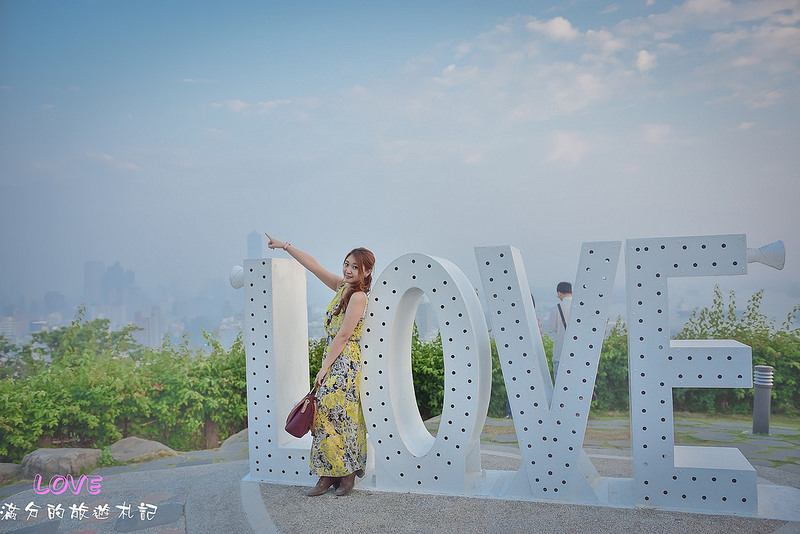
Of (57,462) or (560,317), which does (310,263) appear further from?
(57,462)

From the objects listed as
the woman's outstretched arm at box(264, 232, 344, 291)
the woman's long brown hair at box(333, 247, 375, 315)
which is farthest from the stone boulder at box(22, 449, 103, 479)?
the woman's long brown hair at box(333, 247, 375, 315)

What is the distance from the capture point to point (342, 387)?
4.07m

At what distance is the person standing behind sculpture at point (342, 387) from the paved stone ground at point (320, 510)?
0.56 feet

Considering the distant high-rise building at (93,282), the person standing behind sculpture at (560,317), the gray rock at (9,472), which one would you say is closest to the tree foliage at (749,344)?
the person standing behind sculpture at (560,317)

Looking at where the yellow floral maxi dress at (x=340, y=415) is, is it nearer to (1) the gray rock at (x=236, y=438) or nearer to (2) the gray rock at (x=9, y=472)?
(1) the gray rock at (x=236, y=438)

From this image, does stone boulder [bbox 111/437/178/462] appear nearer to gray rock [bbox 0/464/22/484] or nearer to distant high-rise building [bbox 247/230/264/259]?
gray rock [bbox 0/464/22/484]

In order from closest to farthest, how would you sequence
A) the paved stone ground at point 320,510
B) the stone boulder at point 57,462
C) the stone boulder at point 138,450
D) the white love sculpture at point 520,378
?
the paved stone ground at point 320,510, the white love sculpture at point 520,378, the stone boulder at point 57,462, the stone boulder at point 138,450

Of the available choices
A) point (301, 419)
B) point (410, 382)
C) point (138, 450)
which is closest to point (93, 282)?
point (138, 450)

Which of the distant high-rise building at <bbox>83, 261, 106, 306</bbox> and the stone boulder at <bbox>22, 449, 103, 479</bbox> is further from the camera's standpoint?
the distant high-rise building at <bbox>83, 261, 106, 306</bbox>

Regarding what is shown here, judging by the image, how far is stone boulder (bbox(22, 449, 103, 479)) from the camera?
522cm

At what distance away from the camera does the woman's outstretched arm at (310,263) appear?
4234mm

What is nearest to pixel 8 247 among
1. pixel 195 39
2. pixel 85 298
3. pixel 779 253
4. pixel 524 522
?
pixel 85 298

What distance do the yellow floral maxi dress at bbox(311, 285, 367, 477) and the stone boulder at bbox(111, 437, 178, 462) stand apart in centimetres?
247

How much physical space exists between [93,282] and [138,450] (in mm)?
2717
